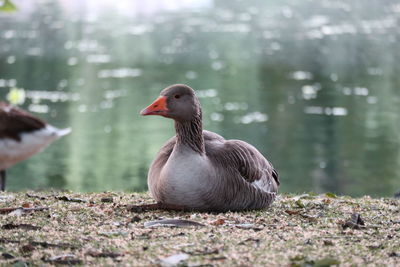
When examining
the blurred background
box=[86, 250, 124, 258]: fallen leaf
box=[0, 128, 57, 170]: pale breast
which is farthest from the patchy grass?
the blurred background

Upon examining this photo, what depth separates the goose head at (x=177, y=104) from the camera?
684 centimetres

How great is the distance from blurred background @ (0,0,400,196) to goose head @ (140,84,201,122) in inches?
198

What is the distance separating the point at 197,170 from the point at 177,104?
0.75 m

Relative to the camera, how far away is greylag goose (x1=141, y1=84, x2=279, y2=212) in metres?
6.55

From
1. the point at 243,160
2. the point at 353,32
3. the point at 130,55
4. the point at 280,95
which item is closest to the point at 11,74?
the point at 130,55

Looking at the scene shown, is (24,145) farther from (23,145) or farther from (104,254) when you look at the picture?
(104,254)

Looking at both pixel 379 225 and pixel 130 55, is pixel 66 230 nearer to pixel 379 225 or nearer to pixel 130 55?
pixel 379 225

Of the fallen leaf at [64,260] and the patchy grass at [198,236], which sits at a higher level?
the fallen leaf at [64,260]

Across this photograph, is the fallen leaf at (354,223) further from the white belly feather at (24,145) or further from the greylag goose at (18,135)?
the white belly feather at (24,145)

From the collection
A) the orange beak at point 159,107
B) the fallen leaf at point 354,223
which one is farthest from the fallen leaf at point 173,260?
the orange beak at point 159,107

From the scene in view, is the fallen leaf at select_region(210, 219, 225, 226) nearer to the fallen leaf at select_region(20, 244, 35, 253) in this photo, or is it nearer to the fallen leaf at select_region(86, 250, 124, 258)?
the fallen leaf at select_region(86, 250, 124, 258)

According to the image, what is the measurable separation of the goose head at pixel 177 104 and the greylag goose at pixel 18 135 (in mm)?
4789

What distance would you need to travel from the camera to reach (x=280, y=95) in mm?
37375

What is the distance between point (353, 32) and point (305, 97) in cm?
2042
